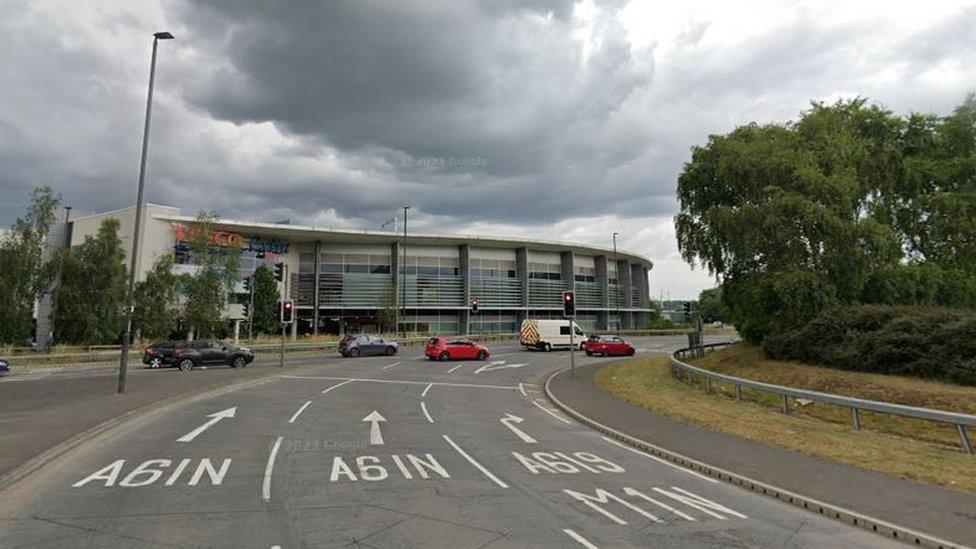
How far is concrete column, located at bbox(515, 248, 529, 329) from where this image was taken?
80.0 m

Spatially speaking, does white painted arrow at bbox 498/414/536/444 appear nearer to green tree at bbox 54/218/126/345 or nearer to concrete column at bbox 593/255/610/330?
green tree at bbox 54/218/126/345

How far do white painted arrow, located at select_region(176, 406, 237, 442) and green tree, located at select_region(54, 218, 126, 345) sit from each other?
1393 inches

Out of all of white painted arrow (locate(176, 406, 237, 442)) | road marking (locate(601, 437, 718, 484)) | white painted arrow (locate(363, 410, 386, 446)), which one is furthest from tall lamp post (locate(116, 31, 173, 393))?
road marking (locate(601, 437, 718, 484))

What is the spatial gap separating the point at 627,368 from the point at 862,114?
62.3ft

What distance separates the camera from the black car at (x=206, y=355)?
33.0 m

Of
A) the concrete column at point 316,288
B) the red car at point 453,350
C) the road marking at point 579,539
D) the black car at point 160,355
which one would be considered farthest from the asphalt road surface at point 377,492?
the concrete column at point 316,288

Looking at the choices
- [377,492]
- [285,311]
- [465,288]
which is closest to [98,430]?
[377,492]

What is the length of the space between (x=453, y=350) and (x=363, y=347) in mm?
7572

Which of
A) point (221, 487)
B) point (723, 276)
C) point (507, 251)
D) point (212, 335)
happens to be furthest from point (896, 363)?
point (507, 251)

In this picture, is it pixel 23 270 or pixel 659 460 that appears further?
pixel 23 270

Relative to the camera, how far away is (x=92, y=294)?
1794 inches

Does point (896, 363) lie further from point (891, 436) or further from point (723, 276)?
point (723, 276)

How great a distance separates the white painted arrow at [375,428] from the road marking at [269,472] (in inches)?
72.5

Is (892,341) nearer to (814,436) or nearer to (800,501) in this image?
(814,436)
